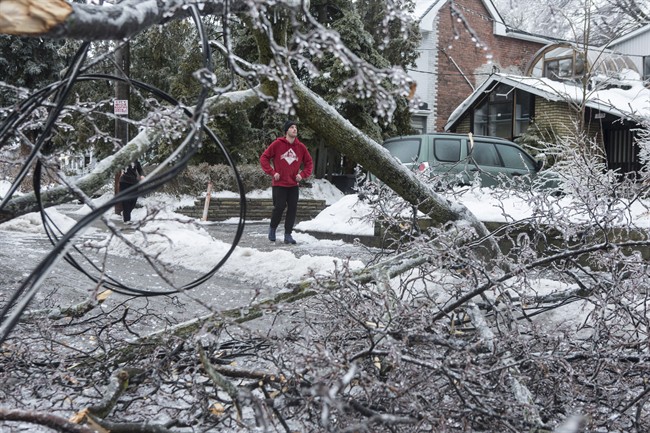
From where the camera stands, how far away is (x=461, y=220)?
4.05 meters

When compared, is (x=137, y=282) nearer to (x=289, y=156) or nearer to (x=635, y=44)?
(x=289, y=156)

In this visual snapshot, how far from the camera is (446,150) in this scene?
529 inches

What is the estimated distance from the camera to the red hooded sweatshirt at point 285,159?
10.1 m

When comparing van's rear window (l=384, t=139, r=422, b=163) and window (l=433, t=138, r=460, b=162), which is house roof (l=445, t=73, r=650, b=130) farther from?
van's rear window (l=384, t=139, r=422, b=163)

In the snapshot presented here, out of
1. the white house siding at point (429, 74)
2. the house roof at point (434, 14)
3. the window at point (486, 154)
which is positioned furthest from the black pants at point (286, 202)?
the white house siding at point (429, 74)

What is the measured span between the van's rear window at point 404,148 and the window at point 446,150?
0.38 metres

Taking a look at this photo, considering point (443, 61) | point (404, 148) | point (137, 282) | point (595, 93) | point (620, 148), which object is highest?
point (443, 61)

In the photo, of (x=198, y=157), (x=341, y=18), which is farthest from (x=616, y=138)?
(x=198, y=157)

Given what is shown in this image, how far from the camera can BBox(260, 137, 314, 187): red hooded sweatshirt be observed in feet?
33.2

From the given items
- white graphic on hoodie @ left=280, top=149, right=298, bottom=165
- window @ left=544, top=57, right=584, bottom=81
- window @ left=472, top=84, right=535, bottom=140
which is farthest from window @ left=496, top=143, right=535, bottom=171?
window @ left=544, top=57, right=584, bottom=81

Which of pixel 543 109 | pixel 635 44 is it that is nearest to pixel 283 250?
pixel 543 109

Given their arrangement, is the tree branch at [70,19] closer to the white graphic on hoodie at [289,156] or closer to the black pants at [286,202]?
the white graphic on hoodie at [289,156]

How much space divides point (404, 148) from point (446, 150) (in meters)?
0.89

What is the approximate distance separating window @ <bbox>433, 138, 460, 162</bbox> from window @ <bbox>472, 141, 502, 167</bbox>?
48 cm
